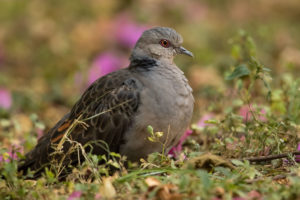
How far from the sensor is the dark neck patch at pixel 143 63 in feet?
14.1

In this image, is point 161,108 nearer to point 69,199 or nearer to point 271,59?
point 69,199

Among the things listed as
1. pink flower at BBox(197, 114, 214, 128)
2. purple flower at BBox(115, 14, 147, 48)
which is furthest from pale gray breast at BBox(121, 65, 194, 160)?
purple flower at BBox(115, 14, 147, 48)

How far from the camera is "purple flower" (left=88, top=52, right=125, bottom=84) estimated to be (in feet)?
23.7

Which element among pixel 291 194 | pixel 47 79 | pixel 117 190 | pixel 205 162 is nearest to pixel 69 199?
pixel 117 190

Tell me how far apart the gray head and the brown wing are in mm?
323

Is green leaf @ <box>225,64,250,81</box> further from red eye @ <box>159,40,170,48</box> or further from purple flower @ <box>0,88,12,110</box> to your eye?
purple flower @ <box>0,88,12,110</box>

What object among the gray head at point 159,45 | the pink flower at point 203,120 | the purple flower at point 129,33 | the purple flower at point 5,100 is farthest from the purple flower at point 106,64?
the gray head at point 159,45

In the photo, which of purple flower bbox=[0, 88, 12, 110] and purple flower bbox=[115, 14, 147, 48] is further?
purple flower bbox=[115, 14, 147, 48]

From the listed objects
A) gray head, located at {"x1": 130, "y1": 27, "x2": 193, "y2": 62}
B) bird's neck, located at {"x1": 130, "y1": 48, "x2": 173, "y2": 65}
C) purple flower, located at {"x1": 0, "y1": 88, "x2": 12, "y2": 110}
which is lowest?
purple flower, located at {"x1": 0, "y1": 88, "x2": 12, "y2": 110}

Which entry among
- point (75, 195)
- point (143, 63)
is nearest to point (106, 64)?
point (143, 63)

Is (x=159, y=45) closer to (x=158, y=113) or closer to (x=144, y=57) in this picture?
(x=144, y=57)

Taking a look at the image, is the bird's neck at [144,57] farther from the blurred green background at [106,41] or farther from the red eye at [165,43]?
the blurred green background at [106,41]

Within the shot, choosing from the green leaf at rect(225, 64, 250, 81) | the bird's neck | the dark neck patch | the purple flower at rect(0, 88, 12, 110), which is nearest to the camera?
the green leaf at rect(225, 64, 250, 81)

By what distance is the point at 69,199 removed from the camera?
2.98 meters
